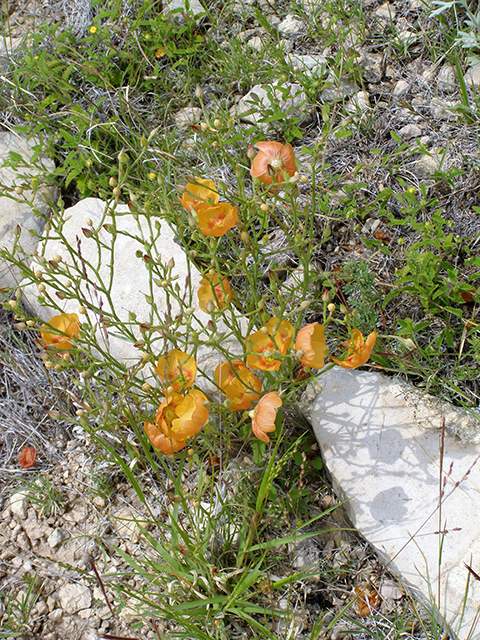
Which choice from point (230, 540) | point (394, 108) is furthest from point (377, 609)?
point (394, 108)

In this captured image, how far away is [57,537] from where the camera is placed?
2.53 m

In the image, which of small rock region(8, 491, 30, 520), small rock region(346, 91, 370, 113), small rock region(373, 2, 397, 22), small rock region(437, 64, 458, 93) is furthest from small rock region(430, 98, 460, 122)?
small rock region(8, 491, 30, 520)

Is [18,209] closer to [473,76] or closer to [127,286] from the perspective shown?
[127,286]

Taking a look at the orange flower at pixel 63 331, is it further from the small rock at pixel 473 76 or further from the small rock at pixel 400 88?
the small rock at pixel 473 76

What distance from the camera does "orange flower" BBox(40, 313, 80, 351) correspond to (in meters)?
2.20

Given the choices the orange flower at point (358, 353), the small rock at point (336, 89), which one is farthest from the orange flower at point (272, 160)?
the small rock at point (336, 89)

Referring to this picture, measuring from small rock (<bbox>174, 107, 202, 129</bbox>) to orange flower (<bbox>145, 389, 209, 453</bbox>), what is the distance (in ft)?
6.96

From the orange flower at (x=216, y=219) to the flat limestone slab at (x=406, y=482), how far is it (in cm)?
95

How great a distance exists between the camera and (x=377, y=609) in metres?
2.17

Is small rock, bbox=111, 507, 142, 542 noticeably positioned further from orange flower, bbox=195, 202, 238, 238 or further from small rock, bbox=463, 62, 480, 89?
small rock, bbox=463, 62, 480, 89

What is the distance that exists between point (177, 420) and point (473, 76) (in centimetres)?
263

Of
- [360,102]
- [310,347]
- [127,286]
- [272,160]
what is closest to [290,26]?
[360,102]

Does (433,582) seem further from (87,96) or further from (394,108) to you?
(87,96)

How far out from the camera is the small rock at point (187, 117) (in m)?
3.58
